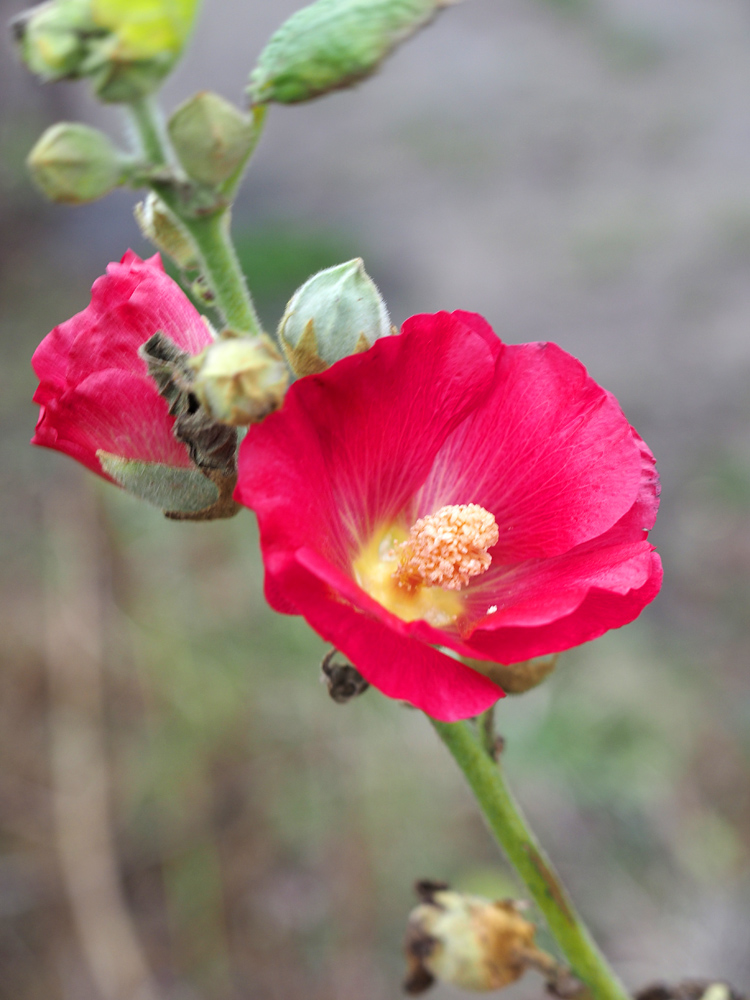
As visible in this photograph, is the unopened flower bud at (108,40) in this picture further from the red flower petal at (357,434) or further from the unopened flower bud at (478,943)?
the unopened flower bud at (478,943)

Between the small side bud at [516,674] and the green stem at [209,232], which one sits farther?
the small side bud at [516,674]

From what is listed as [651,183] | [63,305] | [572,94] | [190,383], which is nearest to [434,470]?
[190,383]

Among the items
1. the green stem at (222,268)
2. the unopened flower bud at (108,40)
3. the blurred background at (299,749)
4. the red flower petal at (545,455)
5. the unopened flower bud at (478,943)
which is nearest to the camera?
the unopened flower bud at (108,40)

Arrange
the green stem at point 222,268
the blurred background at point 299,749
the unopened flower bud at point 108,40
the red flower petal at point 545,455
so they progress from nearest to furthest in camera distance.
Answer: the unopened flower bud at point 108,40 < the green stem at point 222,268 < the red flower petal at point 545,455 < the blurred background at point 299,749

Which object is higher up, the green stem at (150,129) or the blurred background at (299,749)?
the green stem at (150,129)

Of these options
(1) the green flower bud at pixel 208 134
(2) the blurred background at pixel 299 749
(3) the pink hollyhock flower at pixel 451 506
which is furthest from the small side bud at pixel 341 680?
(2) the blurred background at pixel 299 749

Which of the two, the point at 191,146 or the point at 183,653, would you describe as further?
the point at 183,653

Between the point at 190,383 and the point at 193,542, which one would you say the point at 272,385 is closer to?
the point at 190,383
